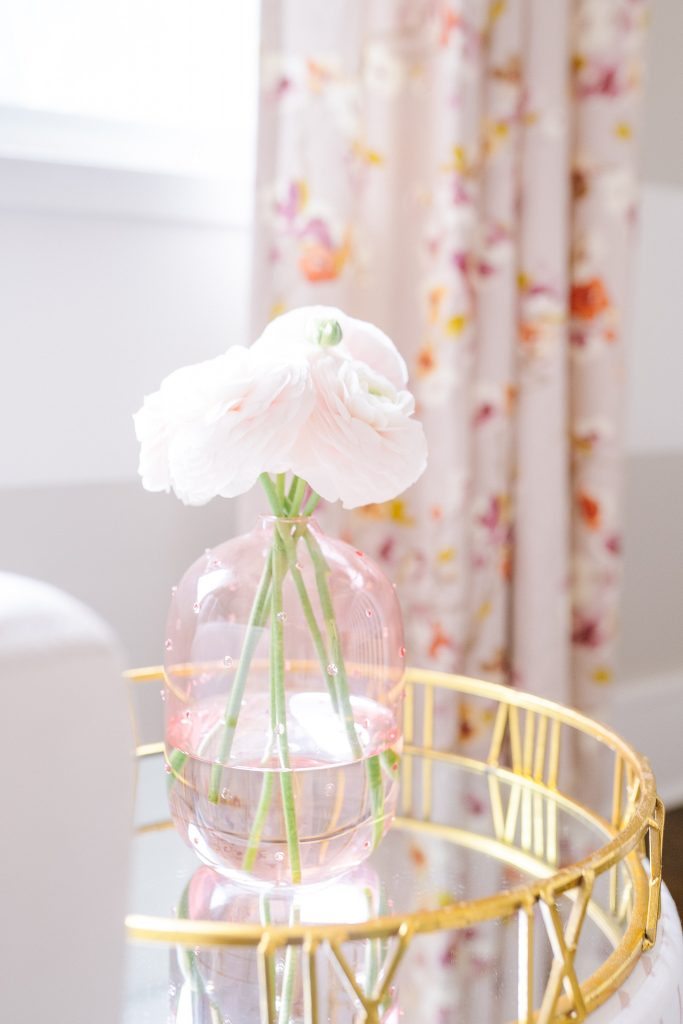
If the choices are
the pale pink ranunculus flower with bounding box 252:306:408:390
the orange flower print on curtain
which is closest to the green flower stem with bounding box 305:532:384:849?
the pale pink ranunculus flower with bounding box 252:306:408:390

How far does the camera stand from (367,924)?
0.47 meters

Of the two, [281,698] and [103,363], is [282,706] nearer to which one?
[281,698]

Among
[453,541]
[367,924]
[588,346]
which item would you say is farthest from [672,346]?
[367,924]

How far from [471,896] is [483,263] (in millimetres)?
924

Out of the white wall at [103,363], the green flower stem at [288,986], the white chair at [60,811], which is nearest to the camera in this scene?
the white chair at [60,811]

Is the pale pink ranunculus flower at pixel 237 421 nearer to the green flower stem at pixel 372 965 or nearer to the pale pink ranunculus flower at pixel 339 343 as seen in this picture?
the pale pink ranunculus flower at pixel 339 343

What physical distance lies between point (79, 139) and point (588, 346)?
0.73m

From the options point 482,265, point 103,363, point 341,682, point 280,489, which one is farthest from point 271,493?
point 482,265

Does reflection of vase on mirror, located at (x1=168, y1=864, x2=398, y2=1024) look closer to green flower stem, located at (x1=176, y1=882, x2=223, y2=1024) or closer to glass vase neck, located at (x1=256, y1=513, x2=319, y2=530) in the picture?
green flower stem, located at (x1=176, y1=882, x2=223, y2=1024)

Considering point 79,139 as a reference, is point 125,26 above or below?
above

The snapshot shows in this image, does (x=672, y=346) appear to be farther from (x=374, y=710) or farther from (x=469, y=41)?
(x=374, y=710)

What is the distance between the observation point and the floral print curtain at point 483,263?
1263 mm

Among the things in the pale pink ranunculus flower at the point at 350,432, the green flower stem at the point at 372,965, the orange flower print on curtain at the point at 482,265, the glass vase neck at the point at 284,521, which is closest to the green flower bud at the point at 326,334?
the pale pink ranunculus flower at the point at 350,432

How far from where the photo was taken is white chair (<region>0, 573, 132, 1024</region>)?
0.40 meters
